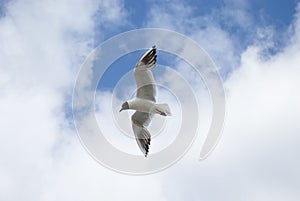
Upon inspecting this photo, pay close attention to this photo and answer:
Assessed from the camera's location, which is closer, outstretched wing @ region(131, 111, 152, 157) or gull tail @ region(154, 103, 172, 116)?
gull tail @ region(154, 103, 172, 116)

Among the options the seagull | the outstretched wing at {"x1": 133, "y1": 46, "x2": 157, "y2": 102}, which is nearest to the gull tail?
the seagull

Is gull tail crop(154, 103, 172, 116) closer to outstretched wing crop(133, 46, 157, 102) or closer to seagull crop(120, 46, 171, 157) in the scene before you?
seagull crop(120, 46, 171, 157)

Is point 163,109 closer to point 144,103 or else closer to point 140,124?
point 144,103

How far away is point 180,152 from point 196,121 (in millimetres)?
1392

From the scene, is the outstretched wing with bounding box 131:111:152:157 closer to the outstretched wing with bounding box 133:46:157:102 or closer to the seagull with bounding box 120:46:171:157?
the seagull with bounding box 120:46:171:157

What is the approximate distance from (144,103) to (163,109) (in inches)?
30.4

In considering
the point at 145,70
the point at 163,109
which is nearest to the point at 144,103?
the point at 163,109

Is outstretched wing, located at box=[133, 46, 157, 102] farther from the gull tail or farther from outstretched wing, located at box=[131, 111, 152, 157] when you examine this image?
outstretched wing, located at box=[131, 111, 152, 157]

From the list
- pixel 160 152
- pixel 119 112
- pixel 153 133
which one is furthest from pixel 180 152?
pixel 119 112

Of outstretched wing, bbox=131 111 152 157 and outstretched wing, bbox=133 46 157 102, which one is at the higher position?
outstretched wing, bbox=133 46 157 102

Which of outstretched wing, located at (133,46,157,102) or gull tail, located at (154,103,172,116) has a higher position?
outstretched wing, located at (133,46,157,102)

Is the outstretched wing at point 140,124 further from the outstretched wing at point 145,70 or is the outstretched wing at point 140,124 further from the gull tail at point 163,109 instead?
the outstretched wing at point 145,70

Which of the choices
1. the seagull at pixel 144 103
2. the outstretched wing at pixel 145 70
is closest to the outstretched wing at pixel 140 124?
the seagull at pixel 144 103

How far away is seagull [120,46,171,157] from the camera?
1478 cm
